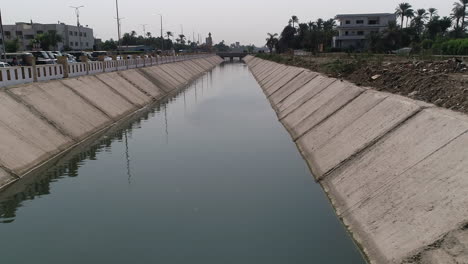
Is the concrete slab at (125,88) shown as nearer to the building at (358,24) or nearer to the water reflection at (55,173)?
the water reflection at (55,173)

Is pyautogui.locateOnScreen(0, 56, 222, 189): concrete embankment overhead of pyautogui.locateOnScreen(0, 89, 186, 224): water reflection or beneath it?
overhead

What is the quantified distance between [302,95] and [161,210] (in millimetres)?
15217

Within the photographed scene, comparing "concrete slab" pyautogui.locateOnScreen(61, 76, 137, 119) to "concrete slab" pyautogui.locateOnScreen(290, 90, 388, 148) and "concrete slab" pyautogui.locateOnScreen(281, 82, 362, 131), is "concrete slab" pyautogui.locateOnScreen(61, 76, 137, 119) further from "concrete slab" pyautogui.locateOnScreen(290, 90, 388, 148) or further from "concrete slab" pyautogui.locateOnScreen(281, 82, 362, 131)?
"concrete slab" pyautogui.locateOnScreen(290, 90, 388, 148)

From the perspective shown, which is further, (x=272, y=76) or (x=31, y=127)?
(x=272, y=76)

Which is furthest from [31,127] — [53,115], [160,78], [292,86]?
[160,78]

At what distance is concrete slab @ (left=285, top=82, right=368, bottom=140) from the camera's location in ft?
51.2

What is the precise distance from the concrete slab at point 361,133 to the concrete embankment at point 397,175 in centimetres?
4

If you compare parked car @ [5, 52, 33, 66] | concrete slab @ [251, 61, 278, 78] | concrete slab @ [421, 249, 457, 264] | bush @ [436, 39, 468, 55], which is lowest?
concrete slab @ [421, 249, 457, 264]

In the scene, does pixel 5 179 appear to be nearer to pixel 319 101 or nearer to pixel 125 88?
pixel 319 101

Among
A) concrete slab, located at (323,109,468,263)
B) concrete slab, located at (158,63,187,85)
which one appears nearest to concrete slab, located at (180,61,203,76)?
concrete slab, located at (158,63,187,85)

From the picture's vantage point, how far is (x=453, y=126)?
27.4 feet

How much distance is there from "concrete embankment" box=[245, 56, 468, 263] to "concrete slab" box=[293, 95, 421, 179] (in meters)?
0.04

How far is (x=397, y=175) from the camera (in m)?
8.14

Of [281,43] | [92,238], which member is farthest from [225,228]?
[281,43]
